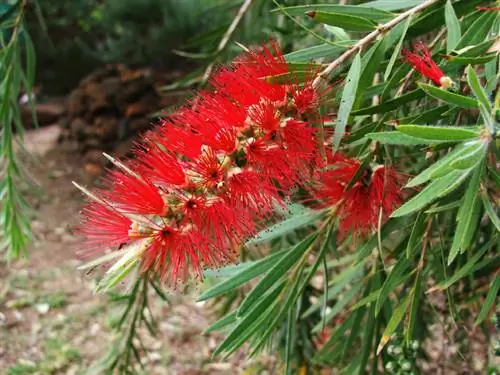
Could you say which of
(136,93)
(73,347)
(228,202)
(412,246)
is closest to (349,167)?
(412,246)

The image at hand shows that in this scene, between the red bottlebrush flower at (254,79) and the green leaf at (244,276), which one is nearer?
the red bottlebrush flower at (254,79)

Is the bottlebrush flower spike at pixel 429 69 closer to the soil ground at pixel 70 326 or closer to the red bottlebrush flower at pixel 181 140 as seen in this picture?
the red bottlebrush flower at pixel 181 140

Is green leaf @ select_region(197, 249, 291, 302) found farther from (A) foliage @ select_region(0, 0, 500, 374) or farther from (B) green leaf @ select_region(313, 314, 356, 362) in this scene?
(B) green leaf @ select_region(313, 314, 356, 362)

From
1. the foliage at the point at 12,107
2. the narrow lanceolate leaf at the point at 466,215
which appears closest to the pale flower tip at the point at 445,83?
the narrow lanceolate leaf at the point at 466,215

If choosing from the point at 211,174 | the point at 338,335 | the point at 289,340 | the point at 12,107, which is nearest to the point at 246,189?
the point at 211,174

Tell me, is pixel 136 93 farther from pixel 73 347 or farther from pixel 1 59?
pixel 1 59
